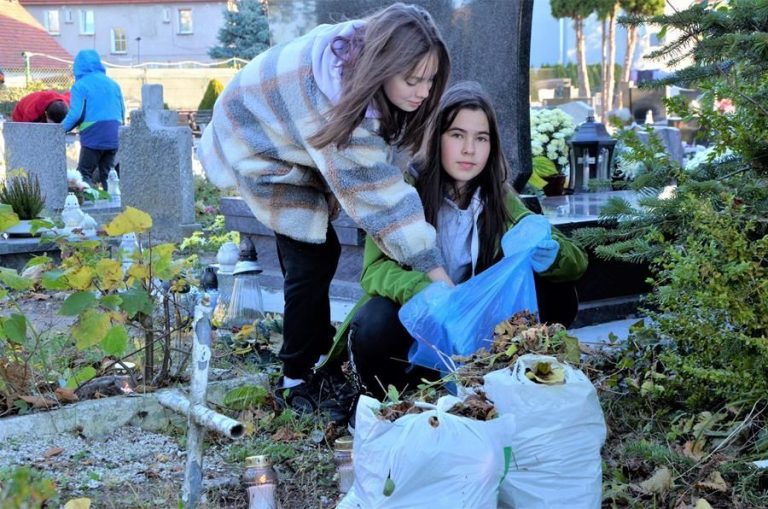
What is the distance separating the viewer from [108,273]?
10.6 ft

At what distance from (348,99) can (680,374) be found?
119 centimetres

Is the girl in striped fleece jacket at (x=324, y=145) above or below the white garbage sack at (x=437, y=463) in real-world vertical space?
above

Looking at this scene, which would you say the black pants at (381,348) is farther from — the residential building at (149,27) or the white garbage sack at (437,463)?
the residential building at (149,27)

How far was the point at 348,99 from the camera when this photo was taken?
9.32 feet

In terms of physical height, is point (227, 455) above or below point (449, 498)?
below

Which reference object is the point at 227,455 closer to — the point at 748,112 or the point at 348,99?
the point at 348,99

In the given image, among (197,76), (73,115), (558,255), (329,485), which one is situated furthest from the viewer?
(197,76)

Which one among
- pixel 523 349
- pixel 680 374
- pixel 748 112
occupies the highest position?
pixel 748 112

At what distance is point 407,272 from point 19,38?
1467 inches

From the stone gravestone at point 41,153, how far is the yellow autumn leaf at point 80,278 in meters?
6.24

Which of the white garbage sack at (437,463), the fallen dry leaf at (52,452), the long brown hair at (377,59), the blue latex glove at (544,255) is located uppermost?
the long brown hair at (377,59)

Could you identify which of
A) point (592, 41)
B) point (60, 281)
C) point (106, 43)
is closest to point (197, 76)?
point (592, 41)

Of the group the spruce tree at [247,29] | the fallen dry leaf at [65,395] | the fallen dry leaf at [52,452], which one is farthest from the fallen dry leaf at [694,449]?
the spruce tree at [247,29]

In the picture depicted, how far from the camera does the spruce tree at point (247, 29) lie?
118ft
